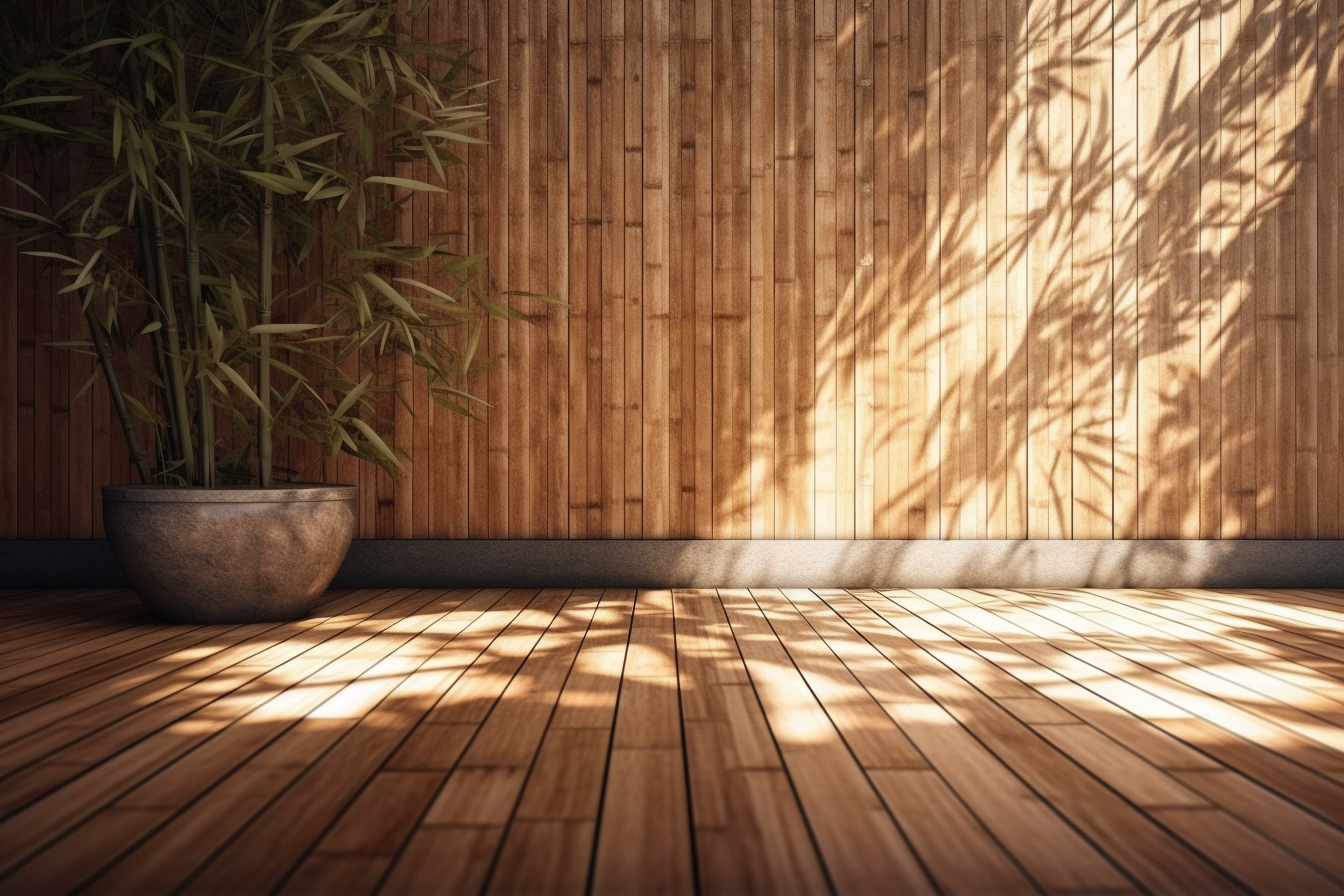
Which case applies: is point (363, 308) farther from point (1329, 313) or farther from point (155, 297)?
point (1329, 313)

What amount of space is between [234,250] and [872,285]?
2.20 meters

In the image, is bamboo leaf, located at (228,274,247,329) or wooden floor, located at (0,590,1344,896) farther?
bamboo leaf, located at (228,274,247,329)

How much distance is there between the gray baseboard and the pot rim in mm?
695

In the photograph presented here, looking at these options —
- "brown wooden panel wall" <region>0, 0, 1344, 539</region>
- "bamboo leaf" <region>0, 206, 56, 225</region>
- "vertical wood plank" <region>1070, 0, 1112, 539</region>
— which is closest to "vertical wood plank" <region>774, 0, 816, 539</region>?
"brown wooden panel wall" <region>0, 0, 1344, 539</region>

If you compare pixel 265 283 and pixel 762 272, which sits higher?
pixel 762 272

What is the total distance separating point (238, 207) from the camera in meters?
2.49

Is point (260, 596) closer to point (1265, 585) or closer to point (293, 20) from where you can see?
point (293, 20)

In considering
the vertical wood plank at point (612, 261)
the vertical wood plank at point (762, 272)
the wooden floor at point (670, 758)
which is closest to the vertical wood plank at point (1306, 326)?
the wooden floor at point (670, 758)

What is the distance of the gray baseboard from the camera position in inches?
113

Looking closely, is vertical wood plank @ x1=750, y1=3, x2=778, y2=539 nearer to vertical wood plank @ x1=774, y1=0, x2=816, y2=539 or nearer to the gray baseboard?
vertical wood plank @ x1=774, y1=0, x2=816, y2=539

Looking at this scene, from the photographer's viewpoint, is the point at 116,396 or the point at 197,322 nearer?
the point at 197,322

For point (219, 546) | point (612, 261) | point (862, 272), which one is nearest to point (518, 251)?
point (612, 261)

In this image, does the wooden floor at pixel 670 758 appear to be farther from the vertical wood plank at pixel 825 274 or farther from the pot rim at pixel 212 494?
the vertical wood plank at pixel 825 274

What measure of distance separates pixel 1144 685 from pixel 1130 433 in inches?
61.6
